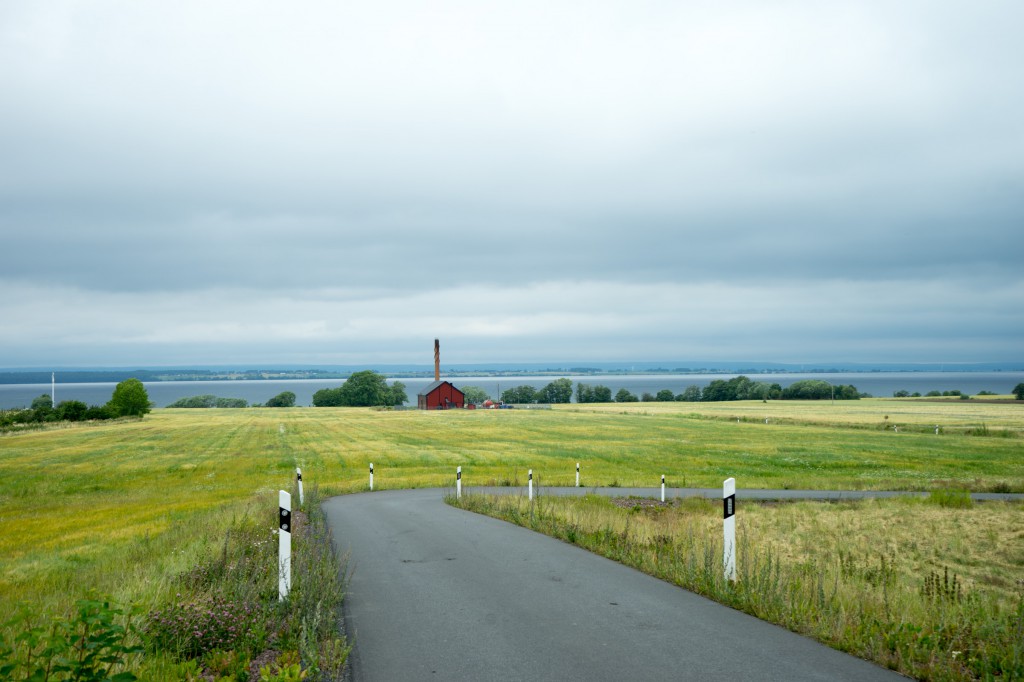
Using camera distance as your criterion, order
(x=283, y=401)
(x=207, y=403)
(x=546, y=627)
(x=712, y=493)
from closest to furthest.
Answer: (x=546, y=627), (x=712, y=493), (x=283, y=401), (x=207, y=403)

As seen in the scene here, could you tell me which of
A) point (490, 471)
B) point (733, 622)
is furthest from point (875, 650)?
point (490, 471)

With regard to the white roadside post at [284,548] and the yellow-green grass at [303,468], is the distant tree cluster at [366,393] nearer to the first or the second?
the yellow-green grass at [303,468]

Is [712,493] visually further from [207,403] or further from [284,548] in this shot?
[207,403]

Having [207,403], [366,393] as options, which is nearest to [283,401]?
[207,403]

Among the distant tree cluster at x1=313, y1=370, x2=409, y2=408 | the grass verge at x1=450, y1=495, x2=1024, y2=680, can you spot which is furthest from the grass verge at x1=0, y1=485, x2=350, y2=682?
the distant tree cluster at x1=313, y1=370, x2=409, y2=408

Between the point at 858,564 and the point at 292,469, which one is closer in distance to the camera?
the point at 858,564

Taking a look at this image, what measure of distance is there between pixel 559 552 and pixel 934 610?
5451 mm

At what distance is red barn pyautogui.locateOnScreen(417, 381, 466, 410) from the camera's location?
11194 centimetres

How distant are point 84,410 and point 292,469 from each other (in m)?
70.7

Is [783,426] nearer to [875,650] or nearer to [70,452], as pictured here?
[70,452]

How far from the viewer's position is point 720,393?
15262 centimetres

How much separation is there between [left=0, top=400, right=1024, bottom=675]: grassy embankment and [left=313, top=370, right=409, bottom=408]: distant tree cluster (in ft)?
275

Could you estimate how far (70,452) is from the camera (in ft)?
161

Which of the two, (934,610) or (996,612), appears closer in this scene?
(934,610)
